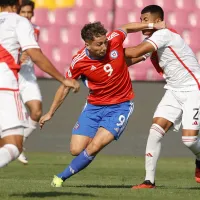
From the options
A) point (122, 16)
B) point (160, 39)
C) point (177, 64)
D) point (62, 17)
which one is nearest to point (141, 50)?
point (160, 39)

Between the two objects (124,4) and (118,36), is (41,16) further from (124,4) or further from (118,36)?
(118,36)

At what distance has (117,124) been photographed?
1092cm

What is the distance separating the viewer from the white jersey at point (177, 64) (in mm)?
11148

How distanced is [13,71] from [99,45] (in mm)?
2003

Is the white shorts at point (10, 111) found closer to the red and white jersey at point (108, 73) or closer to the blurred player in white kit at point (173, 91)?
the red and white jersey at point (108, 73)

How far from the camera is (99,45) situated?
10602mm

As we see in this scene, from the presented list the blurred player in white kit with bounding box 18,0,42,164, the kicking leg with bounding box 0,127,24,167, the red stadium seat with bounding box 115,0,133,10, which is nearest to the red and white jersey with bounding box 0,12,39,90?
the kicking leg with bounding box 0,127,24,167

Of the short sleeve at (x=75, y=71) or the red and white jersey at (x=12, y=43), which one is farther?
the short sleeve at (x=75, y=71)

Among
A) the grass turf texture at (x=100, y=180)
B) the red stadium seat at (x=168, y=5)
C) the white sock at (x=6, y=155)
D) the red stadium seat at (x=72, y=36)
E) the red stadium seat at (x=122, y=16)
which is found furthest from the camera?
the red stadium seat at (x=72, y=36)

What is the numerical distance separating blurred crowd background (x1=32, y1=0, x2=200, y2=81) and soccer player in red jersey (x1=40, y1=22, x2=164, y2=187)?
6479 millimetres

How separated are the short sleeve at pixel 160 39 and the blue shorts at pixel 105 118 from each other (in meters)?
0.76

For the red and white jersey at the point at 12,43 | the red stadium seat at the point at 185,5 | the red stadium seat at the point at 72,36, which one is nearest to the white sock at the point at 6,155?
the red and white jersey at the point at 12,43

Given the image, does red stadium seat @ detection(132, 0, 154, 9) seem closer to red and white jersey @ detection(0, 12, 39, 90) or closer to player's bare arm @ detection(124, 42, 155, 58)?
player's bare arm @ detection(124, 42, 155, 58)

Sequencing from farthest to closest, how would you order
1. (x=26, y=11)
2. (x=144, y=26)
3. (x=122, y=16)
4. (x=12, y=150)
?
(x=122, y=16) < (x=26, y=11) < (x=144, y=26) < (x=12, y=150)
